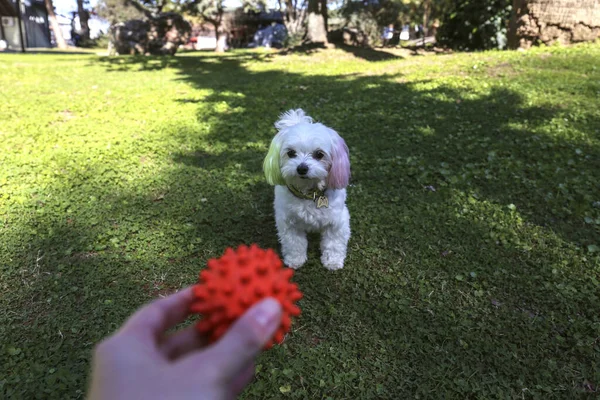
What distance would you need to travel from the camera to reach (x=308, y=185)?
130 inches

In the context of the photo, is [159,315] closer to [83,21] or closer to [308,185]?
[308,185]

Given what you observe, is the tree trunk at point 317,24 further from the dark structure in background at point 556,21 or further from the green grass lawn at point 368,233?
the green grass lawn at point 368,233

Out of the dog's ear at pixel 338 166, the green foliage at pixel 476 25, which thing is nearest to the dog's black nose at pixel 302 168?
the dog's ear at pixel 338 166

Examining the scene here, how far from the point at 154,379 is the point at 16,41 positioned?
42.9 m

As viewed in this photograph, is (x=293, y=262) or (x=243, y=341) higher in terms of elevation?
(x=243, y=341)

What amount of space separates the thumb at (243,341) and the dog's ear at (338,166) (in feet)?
6.99

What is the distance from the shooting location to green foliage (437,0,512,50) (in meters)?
12.5

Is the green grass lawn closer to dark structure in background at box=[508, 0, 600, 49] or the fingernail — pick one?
the fingernail

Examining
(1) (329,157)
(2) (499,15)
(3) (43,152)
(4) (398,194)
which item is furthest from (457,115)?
(2) (499,15)

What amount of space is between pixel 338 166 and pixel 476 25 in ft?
42.8

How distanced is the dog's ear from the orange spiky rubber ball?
1835 mm

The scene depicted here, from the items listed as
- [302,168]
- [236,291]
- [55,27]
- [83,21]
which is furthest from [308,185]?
[83,21]

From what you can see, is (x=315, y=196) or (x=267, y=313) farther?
(x=315, y=196)

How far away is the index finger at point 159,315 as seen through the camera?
1145 millimetres
